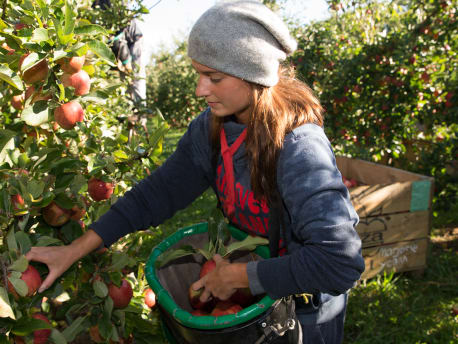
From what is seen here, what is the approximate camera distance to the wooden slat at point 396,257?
2.74 meters

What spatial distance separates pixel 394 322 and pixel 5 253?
2.18m

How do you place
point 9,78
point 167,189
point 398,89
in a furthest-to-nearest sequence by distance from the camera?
point 398,89 → point 167,189 → point 9,78

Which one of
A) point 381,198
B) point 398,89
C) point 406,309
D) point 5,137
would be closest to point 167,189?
point 5,137

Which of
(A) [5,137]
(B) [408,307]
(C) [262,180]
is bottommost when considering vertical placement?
(B) [408,307]

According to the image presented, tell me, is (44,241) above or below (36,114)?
below

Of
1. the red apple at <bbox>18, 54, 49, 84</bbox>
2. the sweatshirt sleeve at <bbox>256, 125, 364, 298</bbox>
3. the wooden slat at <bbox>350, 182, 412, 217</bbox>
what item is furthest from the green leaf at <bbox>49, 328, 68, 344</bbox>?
the wooden slat at <bbox>350, 182, 412, 217</bbox>

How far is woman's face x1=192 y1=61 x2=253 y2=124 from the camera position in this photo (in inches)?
47.3

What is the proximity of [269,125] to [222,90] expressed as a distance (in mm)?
173

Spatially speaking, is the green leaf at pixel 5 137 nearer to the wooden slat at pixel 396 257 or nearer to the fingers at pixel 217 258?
the fingers at pixel 217 258

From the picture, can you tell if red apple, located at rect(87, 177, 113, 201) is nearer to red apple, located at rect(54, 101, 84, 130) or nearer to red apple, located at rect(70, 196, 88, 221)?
red apple, located at rect(70, 196, 88, 221)

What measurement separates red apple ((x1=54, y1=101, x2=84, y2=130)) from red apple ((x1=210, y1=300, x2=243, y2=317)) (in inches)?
26.1

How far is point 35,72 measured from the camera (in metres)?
1.12

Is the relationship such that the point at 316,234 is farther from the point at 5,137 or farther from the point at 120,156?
the point at 5,137

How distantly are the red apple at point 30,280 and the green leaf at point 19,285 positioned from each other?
0.03m
